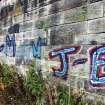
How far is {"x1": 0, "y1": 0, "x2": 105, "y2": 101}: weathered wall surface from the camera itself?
625 centimetres

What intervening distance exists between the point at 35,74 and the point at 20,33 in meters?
1.68

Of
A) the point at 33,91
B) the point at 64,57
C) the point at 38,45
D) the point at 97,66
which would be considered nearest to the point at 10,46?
the point at 38,45

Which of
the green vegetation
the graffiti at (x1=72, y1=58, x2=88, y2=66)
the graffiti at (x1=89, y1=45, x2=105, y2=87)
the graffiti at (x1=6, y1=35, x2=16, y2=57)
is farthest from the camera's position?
the graffiti at (x1=6, y1=35, x2=16, y2=57)

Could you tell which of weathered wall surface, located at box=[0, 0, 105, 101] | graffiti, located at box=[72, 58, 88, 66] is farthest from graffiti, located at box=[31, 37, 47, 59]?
graffiti, located at box=[72, 58, 88, 66]

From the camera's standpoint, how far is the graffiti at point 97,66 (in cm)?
609

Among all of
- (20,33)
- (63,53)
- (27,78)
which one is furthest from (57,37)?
(20,33)

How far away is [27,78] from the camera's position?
8820 mm

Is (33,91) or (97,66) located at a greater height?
(97,66)

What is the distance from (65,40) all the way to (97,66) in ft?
4.07

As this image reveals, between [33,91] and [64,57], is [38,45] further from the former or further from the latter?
[64,57]

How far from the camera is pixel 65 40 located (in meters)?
7.23

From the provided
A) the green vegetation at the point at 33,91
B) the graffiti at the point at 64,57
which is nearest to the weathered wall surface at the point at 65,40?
the graffiti at the point at 64,57

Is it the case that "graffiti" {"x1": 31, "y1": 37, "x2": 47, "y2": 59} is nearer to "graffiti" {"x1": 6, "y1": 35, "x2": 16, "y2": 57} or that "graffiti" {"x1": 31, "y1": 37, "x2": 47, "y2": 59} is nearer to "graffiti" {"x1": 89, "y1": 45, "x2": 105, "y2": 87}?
"graffiti" {"x1": 6, "y1": 35, "x2": 16, "y2": 57}

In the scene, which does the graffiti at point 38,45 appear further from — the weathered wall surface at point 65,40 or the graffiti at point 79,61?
the graffiti at point 79,61
